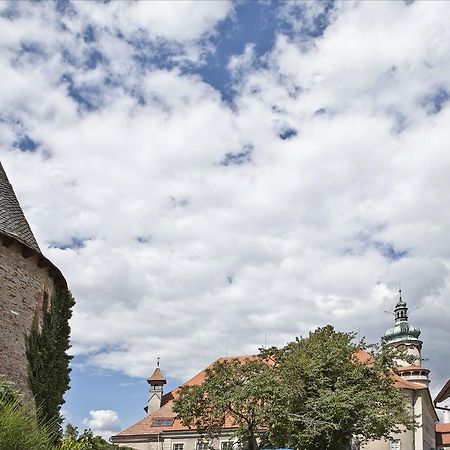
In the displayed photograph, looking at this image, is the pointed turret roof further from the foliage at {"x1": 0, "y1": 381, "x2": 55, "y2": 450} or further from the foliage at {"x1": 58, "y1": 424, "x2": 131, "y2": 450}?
the foliage at {"x1": 0, "y1": 381, "x2": 55, "y2": 450}

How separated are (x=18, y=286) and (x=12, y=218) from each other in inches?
96.0

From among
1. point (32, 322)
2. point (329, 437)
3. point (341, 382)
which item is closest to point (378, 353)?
point (341, 382)

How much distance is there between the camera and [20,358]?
19906 millimetres

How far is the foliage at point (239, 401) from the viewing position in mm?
31000

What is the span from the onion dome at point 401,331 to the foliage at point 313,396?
43.9 m

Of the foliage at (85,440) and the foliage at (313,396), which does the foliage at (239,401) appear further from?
the foliage at (85,440)

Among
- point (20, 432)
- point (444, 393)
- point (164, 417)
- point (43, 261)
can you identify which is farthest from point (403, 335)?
point (20, 432)

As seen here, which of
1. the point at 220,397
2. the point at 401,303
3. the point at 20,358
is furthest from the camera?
the point at 401,303

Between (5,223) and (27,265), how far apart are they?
5.20 feet

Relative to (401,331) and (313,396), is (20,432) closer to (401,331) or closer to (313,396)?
(313,396)

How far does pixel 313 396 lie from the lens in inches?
1245

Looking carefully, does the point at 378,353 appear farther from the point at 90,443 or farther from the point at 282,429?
the point at 90,443

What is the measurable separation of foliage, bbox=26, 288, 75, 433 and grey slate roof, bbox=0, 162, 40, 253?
2.54 m

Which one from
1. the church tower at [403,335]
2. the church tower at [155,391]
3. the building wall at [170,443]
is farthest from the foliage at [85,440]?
the church tower at [403,335]
